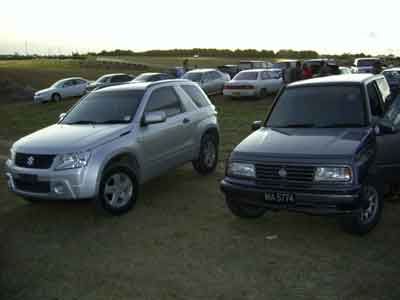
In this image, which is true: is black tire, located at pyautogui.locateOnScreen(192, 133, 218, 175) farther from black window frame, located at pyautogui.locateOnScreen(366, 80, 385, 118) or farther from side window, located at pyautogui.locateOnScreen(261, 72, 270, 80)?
side window, located at pyautogui.locateOnScreen(261, 72, 270, 80)

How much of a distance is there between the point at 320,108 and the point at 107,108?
3.28 metres

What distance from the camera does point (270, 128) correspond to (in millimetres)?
6340

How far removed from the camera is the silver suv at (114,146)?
6070 millimetres

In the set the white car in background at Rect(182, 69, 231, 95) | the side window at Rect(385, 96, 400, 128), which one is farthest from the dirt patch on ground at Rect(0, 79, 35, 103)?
the side window at Rect(385, 96, 400, 128)

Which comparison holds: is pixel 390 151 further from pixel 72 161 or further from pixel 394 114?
pixel 72 161

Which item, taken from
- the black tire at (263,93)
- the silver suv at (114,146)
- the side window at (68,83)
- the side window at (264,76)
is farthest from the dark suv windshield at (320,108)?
the side window at (68,83)

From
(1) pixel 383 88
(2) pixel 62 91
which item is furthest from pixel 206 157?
(2) pixel 62 91

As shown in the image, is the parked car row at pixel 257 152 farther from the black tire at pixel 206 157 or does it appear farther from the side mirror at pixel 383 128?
the black tire at pixel 206 157

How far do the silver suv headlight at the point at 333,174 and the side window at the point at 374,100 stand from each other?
1479 millimetres

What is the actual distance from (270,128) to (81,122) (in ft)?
9.66

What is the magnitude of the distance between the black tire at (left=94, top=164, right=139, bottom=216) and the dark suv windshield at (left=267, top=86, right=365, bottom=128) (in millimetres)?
2111

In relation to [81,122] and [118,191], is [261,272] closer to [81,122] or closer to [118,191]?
[118,191]

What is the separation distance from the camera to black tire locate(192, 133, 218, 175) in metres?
8.59

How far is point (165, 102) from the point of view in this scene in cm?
771
